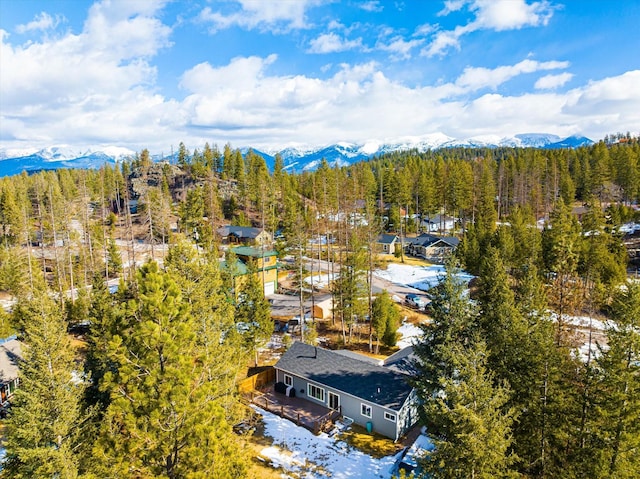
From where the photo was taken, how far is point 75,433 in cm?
1336

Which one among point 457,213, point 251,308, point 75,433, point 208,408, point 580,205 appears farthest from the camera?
point 580,205

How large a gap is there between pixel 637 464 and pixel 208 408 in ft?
46.0

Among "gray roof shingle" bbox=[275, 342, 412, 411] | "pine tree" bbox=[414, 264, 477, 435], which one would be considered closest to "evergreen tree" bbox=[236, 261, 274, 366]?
"gray roof shingle" bbox=[275, 342, 412, 411]

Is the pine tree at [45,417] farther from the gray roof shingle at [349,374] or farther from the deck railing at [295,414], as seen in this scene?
the gray roof shingle at [349,374]

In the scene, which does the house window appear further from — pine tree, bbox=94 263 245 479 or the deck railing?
pine tree, bbox=94 263 245 479

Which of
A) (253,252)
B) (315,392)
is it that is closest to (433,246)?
(253,252)

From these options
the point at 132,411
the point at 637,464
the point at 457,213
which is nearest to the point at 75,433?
the point at 132,411

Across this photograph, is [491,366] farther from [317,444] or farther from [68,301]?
[68,301]

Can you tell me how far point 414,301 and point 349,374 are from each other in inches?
781

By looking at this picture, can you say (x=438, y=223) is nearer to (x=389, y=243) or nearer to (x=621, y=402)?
(x=389, y=243)

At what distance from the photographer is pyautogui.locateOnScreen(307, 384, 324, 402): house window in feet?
78.1

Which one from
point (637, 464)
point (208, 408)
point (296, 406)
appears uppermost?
point (208, 408)

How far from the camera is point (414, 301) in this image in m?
41.3

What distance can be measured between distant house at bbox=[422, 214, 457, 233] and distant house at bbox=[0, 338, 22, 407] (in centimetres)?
6220
